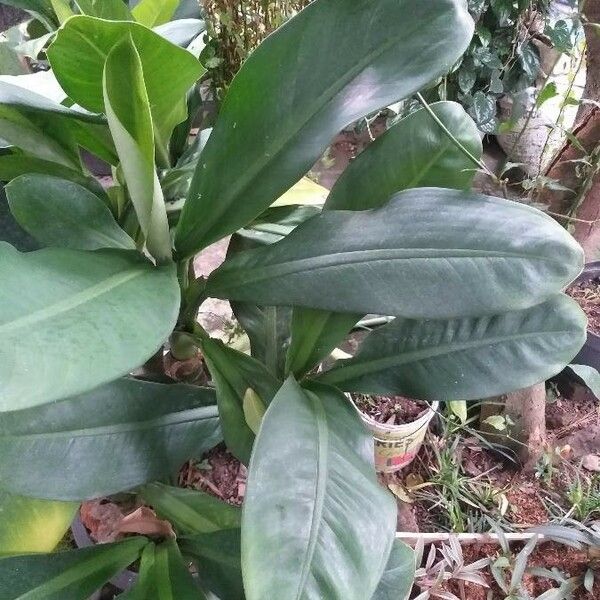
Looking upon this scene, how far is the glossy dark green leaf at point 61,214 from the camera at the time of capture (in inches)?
18.4

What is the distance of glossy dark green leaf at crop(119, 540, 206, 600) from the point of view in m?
0.53

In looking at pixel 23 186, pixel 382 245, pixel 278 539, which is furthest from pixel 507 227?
pixel 23 186

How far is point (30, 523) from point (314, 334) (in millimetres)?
323

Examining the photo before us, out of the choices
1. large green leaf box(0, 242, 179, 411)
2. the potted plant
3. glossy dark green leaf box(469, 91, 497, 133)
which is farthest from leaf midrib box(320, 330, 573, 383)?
glossy dark green leaf box(469, 91, 497, 133)

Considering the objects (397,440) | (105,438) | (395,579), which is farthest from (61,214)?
(397,440)

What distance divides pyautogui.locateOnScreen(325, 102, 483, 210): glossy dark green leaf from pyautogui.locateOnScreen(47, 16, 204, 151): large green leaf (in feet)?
0.56

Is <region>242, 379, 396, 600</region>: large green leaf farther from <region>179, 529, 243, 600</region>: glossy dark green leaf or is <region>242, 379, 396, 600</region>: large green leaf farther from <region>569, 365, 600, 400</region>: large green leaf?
<region>569, 365, 600, 400</region>: large green leaf

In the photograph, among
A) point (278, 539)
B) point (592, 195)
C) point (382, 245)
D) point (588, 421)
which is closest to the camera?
point (278, 539)

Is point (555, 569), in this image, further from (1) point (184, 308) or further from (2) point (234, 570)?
(1) point (184, 308)

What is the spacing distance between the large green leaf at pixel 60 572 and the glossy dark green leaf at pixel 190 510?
55 mm

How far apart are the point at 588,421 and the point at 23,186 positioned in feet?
3.64

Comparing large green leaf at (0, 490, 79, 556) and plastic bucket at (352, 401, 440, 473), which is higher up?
large green leaf at (0, 490, 79, 556)

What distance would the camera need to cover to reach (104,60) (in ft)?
1.37

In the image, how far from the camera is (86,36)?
396mm
